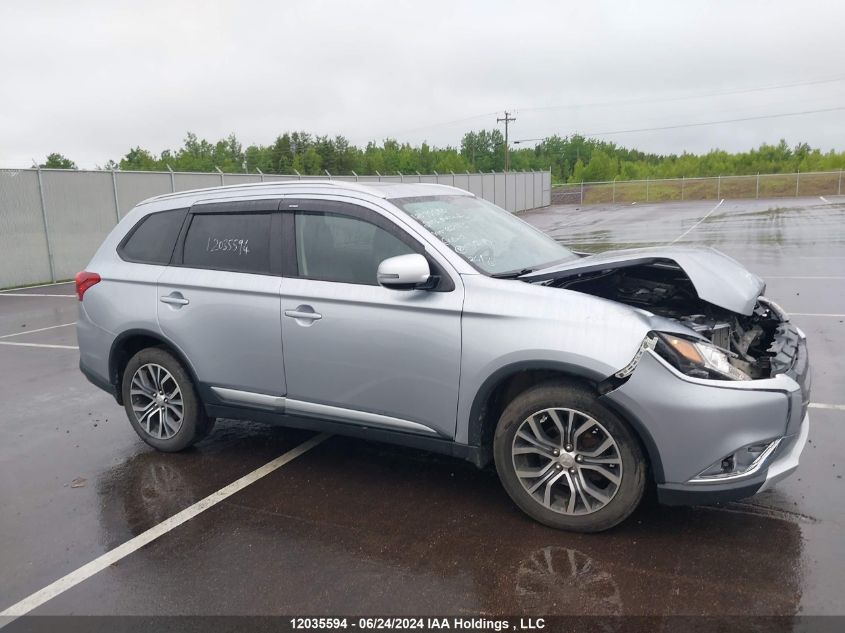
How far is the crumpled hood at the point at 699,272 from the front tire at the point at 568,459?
753mm

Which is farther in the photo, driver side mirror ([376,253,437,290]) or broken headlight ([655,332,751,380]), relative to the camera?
driver side mirror ([376,253,437,290])

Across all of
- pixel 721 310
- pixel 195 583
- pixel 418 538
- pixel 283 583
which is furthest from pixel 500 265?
pixel 195 583

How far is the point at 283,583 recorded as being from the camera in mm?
3314

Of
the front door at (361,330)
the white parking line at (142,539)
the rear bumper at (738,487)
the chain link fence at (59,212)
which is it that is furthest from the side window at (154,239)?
the chain link fence at (59,212)

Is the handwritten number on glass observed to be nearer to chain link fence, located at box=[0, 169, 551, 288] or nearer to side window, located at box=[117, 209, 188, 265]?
side window, located at box=[117, 209, 188, 265]

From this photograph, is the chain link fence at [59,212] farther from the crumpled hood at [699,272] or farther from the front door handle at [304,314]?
the crumpled hood at [699,272]

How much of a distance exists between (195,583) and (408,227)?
221 centimetres

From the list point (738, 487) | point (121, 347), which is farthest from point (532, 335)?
point (121, 347)

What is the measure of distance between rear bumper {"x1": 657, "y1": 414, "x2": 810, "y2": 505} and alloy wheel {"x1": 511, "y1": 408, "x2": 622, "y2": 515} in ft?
0.88

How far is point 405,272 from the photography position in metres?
3.72

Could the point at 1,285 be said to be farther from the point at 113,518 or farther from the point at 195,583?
the point at 195,583

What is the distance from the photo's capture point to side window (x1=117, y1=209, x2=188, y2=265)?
16.6 feet

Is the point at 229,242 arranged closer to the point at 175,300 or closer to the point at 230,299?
the point at 230,299

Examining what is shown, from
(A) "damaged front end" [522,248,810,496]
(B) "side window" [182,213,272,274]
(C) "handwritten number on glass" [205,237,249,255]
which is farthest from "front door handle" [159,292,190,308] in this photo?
(A) "damaged front end" [522,248,810,496]
